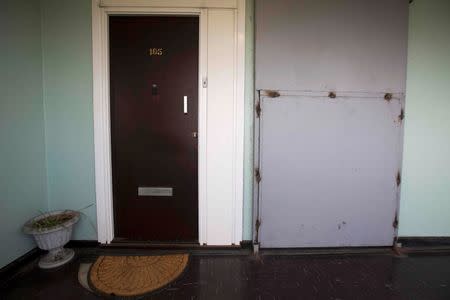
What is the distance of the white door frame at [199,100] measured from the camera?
2.03m

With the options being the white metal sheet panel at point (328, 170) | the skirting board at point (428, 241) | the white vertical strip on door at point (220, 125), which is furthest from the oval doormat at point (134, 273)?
the skirting board at point (428, 241)

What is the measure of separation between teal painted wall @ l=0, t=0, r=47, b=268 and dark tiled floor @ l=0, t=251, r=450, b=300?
0.44 meters

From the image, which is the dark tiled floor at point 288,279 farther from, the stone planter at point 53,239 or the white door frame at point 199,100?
the white door frame at point 199,100

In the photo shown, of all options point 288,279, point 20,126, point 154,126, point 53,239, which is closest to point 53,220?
point 53,239

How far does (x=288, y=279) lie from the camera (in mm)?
1786

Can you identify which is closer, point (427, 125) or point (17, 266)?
point (17, 266)

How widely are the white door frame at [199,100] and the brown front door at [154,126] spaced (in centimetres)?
7

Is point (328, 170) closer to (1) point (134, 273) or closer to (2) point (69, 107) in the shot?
(1) point (134, 273)

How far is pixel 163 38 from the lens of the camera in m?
2.12

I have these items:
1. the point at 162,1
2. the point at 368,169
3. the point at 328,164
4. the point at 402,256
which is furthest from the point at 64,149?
the point at 402,256

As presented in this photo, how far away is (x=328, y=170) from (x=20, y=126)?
8.67 feet

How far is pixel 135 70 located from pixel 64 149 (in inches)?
38.7

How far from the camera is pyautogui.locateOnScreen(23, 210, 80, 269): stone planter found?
1.83 metres

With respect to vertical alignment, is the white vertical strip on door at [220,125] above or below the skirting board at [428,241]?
above
